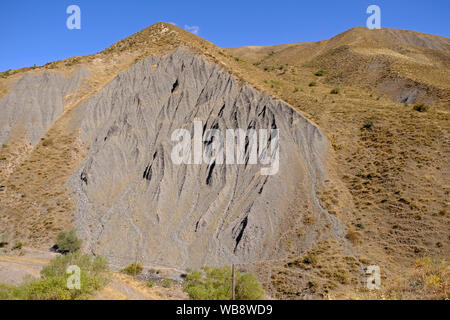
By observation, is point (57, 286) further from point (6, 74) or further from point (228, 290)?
point (6, 74)

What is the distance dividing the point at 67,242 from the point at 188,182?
9643mm

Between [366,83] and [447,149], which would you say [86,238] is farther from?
[366,83]

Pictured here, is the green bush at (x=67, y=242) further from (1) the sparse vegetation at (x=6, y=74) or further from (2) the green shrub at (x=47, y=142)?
(1) the sparse vegetation at (x=6, y=74)

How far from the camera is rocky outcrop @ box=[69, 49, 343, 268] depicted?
774 inches

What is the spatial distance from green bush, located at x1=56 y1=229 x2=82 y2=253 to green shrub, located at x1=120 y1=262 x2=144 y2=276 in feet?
14.0

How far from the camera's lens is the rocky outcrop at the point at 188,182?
19.7m

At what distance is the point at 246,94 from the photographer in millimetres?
30031

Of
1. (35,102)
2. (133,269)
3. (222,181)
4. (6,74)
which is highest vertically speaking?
(6,74)

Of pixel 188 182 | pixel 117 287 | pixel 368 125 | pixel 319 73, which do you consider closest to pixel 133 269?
pixel 117 287

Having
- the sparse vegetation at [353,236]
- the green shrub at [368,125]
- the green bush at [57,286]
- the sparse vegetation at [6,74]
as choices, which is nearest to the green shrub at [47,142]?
the sparse vegetation at [6,74]

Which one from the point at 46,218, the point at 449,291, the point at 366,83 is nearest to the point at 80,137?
the point at 46,218

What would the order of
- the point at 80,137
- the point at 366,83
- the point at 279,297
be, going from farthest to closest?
the point at 366,83
the point at 80,137
the point at 279,297

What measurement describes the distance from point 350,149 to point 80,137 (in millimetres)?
26114

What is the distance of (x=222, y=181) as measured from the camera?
2362cm
